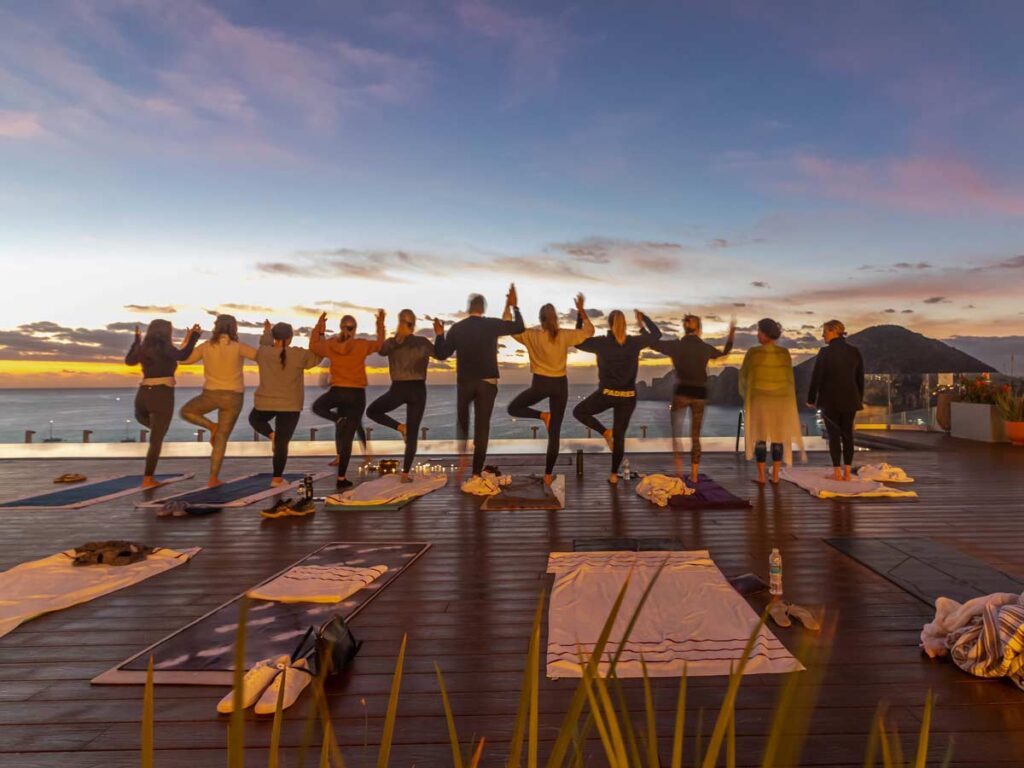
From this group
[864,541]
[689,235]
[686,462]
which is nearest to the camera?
[864,541]

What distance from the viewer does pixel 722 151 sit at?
1528 centimetres

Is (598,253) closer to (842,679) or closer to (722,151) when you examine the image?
(722,151)

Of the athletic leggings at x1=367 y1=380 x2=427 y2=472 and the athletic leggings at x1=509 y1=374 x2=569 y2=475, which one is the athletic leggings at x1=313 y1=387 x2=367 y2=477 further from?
the athletic leggings at x1=509 y1=374 x2=569 y2=475

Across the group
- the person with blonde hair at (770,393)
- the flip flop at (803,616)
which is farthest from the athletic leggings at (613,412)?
the flip flop at (803,616)

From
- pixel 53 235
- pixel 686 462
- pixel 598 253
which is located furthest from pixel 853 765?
pixel 53 235

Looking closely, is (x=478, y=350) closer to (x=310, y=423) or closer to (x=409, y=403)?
(x=409, y=403)

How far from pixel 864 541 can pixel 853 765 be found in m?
2.75

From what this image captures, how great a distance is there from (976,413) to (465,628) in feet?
37.8

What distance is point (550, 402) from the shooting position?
6012mm

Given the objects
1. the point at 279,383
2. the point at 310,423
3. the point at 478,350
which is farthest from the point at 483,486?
the point at 310,423

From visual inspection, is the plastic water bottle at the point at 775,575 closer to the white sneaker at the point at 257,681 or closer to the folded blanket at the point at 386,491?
the white sneaker at the point at 257,681

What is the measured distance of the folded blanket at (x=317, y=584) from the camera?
3002 mm

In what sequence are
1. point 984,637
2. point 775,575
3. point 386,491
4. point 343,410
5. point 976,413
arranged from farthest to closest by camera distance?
point 976,413 → point 343,410 → point 386,491 → point 775,575 → point 984,637

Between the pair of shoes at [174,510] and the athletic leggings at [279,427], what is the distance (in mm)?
1175
